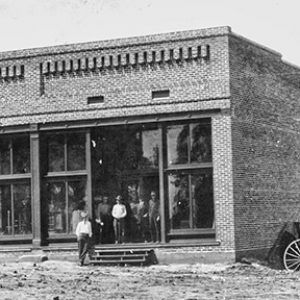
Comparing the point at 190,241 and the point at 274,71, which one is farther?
the point at 274,71

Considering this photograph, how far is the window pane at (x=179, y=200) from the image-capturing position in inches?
1125

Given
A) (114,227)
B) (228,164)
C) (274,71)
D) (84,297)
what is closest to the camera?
(84,297)

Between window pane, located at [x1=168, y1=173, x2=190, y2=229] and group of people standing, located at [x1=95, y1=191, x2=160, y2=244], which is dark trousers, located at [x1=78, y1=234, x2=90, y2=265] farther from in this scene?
window pane, located at [x1=168, y1=173, x2=190, y2=229]

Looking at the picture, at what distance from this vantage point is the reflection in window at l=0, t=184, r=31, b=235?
3077 centimetres

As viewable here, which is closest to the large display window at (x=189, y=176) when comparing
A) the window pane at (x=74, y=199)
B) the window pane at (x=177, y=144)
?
the window pane at (x=177, y=144)

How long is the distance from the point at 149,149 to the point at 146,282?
7.62m

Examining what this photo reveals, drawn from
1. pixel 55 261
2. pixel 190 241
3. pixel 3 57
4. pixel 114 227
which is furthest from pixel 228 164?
pixel 3 57

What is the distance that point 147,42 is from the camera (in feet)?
95.1

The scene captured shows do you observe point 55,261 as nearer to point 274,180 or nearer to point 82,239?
point 82,239

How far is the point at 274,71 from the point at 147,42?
5.73 m

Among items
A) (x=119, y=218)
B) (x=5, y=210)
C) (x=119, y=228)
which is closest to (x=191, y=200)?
(x=119, y=218)

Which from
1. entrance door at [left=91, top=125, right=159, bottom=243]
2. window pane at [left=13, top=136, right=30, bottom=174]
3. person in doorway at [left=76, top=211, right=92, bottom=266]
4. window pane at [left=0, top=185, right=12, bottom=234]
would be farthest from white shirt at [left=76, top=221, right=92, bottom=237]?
window pane at [left=0, top=185, right=12, bottom=234]

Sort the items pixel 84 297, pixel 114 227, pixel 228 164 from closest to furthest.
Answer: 1. pixel 84 297
2. pixel 228 164
3. pixel 114 227

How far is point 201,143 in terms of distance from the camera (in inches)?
1120
